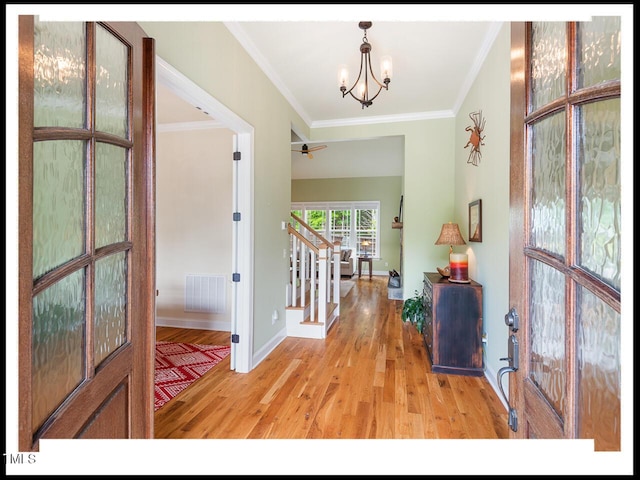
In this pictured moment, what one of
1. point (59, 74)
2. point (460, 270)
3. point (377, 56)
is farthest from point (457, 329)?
point (59, 74)

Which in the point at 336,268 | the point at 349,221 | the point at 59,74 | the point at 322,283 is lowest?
the point at 322,283

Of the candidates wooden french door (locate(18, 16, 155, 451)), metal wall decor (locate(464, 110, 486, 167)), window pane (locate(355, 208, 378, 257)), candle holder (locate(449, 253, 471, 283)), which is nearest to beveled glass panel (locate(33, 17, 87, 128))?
wooden french door (locate(18, 16, 155, 451))

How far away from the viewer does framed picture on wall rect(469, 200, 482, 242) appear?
2775 millimetres

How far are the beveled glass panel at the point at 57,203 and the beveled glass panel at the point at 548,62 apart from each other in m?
1.20

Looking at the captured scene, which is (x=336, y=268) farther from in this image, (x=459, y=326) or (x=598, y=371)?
(x=598, y=371)

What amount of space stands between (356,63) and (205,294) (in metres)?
3.33

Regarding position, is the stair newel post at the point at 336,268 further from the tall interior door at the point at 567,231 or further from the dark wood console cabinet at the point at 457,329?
the tall interior door at the point at 567,231

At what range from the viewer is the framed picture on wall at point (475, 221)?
109 inches

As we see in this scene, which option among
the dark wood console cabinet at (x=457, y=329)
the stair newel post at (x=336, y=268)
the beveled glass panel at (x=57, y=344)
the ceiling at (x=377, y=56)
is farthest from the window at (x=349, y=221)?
the beveled glass panel at (x=57, y=344)

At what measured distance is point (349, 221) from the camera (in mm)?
9211

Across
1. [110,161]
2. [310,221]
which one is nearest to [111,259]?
[110,161]

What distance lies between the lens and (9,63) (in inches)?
21.4

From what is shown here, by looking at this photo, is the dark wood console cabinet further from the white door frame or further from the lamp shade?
the white door frame

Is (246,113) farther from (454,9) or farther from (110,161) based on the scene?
(454,9)
